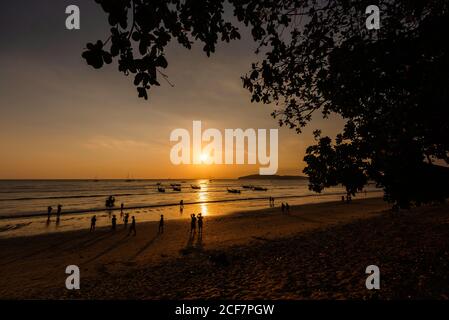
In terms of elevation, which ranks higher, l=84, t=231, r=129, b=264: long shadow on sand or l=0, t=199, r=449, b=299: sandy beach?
l=0, t=199, r=449, b=299: sandy beach

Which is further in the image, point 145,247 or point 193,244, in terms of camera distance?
point 193,244

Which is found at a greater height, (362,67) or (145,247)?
(362,67)

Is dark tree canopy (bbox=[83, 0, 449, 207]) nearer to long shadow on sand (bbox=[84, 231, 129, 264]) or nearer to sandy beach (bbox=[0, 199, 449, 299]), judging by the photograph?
sandy beach (bbox=[0, 199, 449, 299])

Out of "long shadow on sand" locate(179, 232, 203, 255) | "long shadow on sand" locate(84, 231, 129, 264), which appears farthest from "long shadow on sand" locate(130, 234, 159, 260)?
"long shadow on sand" locate(179, 232, 203, 255)

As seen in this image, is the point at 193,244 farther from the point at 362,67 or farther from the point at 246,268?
the point at 362,67

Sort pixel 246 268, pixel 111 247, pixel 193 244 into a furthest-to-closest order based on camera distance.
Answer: pixel 193 244 < pixel 111 247 < pixel 246 268

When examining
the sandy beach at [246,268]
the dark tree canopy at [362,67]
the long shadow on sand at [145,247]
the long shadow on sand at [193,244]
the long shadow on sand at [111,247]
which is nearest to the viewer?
the dark tree canopy at [362,67]

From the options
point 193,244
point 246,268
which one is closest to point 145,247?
point 193,244

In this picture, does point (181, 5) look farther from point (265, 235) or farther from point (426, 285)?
point (265, 235)

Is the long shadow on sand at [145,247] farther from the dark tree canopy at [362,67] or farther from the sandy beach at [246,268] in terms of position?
the dark tree canopy at [362,67]

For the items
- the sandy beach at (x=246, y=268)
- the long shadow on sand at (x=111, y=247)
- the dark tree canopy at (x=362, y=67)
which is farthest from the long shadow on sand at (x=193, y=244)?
the dark tree canopy at (x=362, y=67)

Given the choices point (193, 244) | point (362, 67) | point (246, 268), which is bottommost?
point (193, 244)
